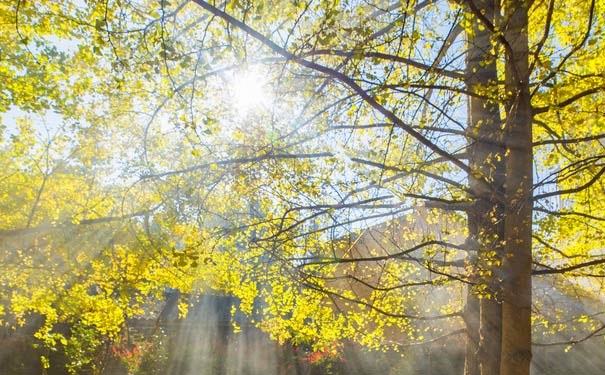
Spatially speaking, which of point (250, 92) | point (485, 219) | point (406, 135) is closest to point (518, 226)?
point (485, 219)

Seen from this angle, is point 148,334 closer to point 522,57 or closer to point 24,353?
point 24,353

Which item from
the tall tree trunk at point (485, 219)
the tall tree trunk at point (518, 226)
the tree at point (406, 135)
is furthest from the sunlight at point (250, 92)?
the tall tree trunk at point (518, 226)

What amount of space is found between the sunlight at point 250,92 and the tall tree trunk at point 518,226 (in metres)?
2.38

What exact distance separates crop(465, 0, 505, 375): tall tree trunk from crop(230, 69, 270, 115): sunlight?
216cm

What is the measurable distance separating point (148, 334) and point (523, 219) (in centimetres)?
1835

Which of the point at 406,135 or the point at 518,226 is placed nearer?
the point at 518,226

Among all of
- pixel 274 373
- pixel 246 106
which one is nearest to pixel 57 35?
pixel 246 106

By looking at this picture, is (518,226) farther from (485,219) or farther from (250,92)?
(250,92)

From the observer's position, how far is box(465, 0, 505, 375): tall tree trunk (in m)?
3.93

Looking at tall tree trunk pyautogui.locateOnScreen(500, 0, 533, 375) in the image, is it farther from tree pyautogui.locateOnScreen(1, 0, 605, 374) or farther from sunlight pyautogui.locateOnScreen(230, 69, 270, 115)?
sunlight pyautogui.locateOnScreen(230, 69, 270, 115)

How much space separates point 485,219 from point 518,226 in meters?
0.86

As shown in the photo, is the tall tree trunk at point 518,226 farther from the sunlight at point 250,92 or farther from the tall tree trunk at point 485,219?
the sunlight at point 250,92

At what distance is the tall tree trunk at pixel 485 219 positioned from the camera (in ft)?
12.9

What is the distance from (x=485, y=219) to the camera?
4500 millimetres
